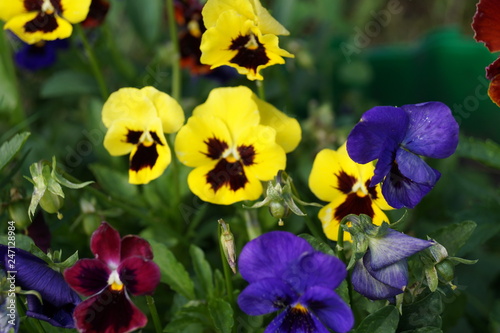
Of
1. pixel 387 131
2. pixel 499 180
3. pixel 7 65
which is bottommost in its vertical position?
pixel 499 180

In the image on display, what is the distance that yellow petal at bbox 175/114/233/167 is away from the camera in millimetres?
781

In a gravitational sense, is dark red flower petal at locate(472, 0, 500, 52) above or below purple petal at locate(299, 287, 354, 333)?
above

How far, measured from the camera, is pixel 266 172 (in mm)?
767

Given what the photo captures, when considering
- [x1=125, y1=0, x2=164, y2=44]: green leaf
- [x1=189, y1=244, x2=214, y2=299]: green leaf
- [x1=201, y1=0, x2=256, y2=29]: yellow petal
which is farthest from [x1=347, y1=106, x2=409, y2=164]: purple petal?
[x1=125, y1=0, x2=164, y2=44]: green leaf

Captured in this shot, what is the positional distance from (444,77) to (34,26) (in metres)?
1.13

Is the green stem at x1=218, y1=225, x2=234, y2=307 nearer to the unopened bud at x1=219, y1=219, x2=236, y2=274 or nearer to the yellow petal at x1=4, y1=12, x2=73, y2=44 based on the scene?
the unopened bud at x1=219, y1=219, x2=236, y2=274

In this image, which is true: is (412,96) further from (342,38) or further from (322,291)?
(322,291)

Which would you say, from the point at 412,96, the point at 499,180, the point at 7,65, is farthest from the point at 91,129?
the point at 499,180

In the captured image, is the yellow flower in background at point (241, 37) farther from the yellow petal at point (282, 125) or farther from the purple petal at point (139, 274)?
the purple petal at point (139, 274)

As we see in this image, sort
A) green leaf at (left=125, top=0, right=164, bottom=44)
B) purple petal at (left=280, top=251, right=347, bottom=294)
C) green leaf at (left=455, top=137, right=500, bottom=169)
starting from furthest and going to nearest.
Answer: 1. green leaf at (left=125, top=0, right=164, bottom=44)
2. green leaf at (left=455, top=137, right=500, bottom=169)
3. purple petal at (left=280, top=251, right=347, bottom=294)

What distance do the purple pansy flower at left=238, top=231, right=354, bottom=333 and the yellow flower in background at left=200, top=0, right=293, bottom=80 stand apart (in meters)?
0.21

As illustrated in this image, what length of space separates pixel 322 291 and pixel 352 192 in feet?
0.70

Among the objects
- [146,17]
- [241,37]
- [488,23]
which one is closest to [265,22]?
[241,37]

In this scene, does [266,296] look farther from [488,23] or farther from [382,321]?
[488,23]
